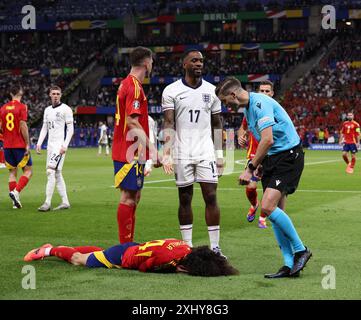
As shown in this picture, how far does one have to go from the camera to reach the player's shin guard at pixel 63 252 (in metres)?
8.66

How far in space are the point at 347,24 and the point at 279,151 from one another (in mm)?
61142

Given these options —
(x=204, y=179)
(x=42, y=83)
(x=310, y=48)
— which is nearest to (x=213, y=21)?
(x=310, y=48)

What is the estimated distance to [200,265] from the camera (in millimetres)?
7824

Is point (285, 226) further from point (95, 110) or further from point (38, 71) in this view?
point (38, 71)

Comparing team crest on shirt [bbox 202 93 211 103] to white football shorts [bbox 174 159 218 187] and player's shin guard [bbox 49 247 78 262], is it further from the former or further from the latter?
player's shin guard [bbox 49 247 78 262]

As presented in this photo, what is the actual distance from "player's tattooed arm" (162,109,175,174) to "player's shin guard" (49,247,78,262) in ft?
4.96

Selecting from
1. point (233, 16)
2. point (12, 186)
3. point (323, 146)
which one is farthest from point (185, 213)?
point (233, 16)

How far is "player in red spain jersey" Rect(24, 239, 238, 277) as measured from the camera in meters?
7.86

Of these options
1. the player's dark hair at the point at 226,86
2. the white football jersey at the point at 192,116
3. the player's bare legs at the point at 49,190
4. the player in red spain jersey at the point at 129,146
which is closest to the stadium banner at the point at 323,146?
the player's bare legs at the point at 49,190

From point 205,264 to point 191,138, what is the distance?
2.04m

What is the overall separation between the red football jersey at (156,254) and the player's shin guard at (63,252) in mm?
823

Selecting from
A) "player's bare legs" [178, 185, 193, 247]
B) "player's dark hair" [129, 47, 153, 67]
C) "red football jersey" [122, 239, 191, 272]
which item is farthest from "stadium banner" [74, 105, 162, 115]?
"red football jersey" [122, 239, 191, 272]

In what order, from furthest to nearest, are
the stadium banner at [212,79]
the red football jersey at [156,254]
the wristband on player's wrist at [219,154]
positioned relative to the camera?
the stadium banner at [212,79]
the wristband on player's wrist at [219,154]
the red football jersey at [156,254]

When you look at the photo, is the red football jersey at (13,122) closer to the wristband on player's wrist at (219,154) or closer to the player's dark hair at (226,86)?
the wristband on player's wrist at (219,154)
